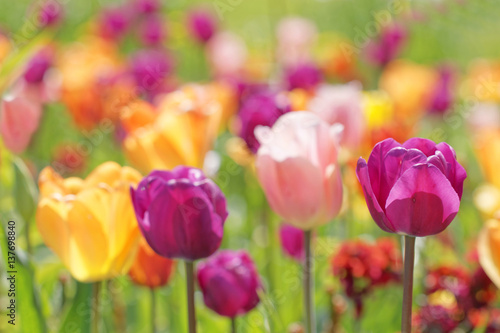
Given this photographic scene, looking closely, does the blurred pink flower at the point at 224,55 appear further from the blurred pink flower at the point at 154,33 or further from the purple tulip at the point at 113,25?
the purple tulip at the point at 113,25

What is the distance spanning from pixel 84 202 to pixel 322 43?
3030 millimetres

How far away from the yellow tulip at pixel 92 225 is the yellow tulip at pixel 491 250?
0.42m

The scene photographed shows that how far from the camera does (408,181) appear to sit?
0.63m

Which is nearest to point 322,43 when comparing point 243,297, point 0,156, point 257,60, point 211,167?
point 257,60

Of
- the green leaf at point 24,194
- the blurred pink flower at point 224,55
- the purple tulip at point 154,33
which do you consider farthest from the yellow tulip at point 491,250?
the purple tulip at point 154,33

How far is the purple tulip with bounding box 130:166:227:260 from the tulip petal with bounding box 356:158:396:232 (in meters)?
0.16

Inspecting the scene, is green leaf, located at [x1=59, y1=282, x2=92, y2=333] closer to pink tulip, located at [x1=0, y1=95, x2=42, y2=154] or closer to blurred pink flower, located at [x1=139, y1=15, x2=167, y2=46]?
pink tulip, located at [x1=0, y1=95, x2=42, y2=154]

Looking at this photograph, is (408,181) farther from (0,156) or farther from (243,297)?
(0,156)

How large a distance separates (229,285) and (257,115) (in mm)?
332

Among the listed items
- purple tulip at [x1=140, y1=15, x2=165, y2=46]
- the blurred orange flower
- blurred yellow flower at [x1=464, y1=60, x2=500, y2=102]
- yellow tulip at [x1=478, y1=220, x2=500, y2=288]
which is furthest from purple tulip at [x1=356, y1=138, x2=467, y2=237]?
purple tulip at [x1=140, y1=15, x2=165, y2=46]

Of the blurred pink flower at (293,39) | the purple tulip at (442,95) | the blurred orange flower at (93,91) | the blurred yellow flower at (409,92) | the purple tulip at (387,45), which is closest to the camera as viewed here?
the blurred orange flower at (93,91)

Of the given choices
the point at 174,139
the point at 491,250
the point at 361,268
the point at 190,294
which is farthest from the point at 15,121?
the point at 491,250

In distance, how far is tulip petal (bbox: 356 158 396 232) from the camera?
648 millimetres

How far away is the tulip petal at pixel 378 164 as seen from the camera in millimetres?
667
